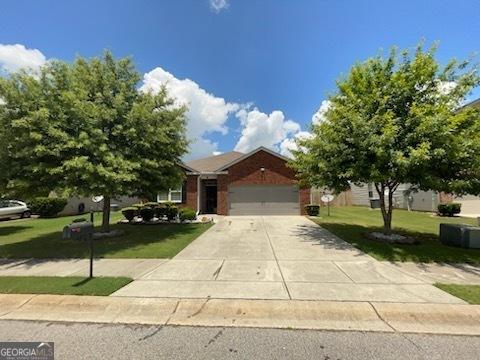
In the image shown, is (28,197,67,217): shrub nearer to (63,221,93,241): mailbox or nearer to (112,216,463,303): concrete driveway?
(112,216,463,303): concrete driveway

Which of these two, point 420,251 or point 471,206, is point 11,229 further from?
point 471,206

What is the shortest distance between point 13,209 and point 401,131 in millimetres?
23129

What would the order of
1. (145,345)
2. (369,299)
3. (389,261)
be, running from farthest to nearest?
(389,261) < (369,299) < (145,345)

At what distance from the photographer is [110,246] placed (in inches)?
419

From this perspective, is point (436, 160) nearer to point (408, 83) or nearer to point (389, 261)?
point (408, 83)

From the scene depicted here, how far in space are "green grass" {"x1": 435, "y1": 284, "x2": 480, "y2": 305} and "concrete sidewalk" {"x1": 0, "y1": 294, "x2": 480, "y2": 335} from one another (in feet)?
1.32

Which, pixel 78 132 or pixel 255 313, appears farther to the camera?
pixel 78 132

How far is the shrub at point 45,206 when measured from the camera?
66.7 feet

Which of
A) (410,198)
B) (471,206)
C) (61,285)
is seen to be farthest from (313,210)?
(61,285)

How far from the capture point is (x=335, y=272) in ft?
24.1

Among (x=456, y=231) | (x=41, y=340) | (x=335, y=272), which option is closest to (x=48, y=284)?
(x=41, y=340)

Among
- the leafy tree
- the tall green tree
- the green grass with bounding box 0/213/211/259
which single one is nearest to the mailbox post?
the green grass with bounding box 0/213/211/259

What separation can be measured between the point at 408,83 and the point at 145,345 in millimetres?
11343

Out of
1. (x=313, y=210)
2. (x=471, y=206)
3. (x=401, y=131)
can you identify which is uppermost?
(x=401, y=131)
